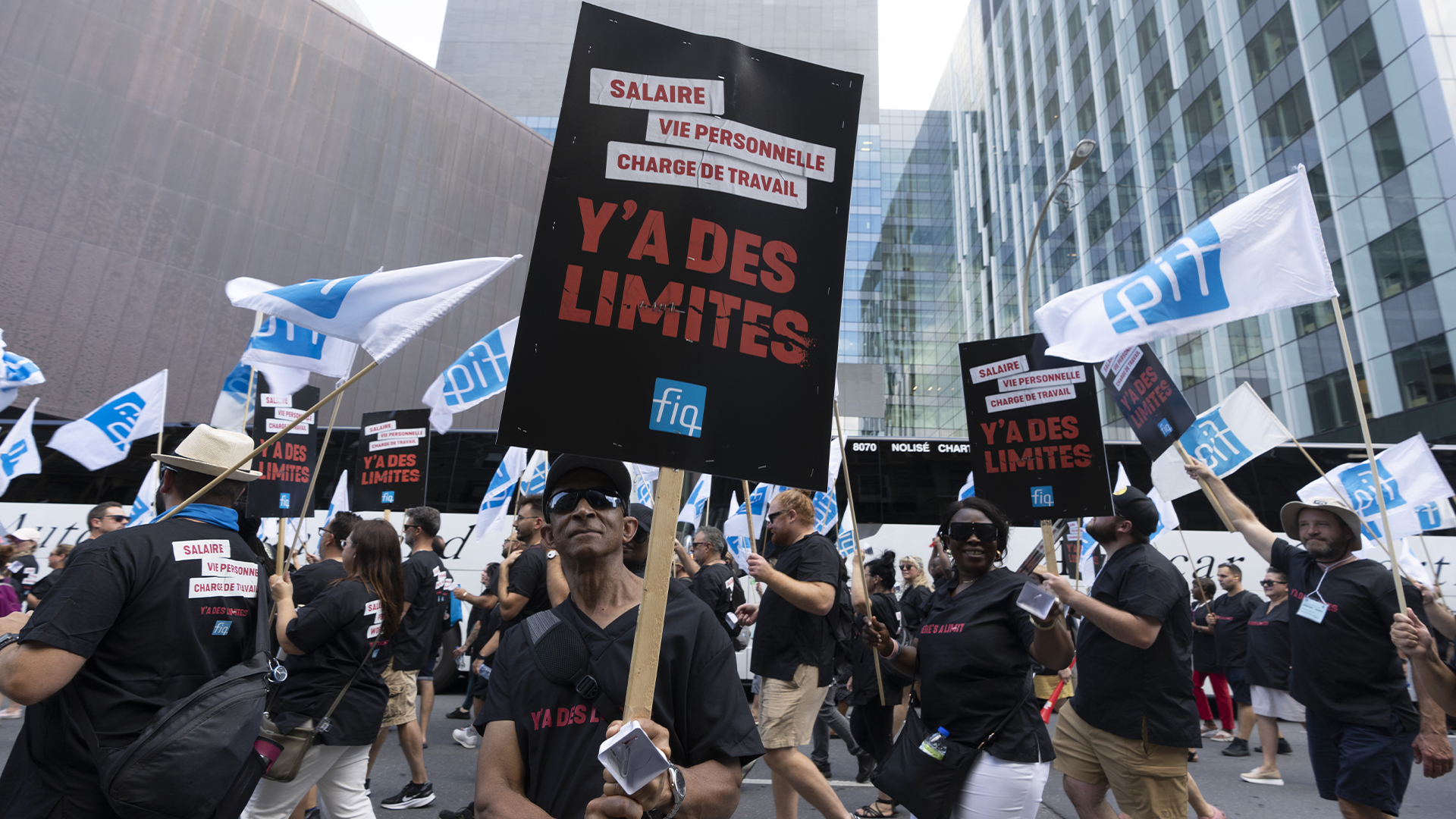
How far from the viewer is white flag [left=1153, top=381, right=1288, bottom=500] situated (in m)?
7.29

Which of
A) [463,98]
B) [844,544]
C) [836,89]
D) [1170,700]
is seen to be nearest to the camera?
[836,89]

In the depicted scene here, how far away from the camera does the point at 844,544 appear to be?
10.7 meters

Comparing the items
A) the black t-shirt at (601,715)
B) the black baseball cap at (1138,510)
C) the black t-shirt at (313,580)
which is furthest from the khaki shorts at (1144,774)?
the black t-shirt at (313,580)

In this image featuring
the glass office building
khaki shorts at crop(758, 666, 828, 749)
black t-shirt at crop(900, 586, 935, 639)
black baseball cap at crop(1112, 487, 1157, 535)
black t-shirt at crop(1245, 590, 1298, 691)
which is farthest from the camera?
the glass office building

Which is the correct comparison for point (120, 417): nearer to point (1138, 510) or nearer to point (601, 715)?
point (601, 715)

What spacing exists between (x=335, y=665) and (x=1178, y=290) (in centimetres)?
474

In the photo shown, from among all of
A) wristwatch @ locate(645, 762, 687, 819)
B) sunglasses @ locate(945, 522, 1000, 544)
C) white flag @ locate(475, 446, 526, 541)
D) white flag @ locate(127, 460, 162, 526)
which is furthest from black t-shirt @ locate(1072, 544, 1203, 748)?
white flag @ locate(127, 460, 162, 526)

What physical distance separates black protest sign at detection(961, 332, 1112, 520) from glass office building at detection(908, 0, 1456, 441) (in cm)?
2051

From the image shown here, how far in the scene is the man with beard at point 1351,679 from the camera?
386 cm

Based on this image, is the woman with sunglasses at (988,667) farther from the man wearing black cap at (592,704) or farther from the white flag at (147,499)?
the white flag at (147,499)

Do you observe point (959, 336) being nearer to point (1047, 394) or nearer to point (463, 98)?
point (463, 98)

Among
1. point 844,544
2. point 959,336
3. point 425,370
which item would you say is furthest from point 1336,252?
point 959,336

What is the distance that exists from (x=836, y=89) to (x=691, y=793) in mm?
1747

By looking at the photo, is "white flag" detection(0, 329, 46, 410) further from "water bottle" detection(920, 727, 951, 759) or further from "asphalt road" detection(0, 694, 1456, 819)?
"water bottle" detection(920, 727, 951, 759)
